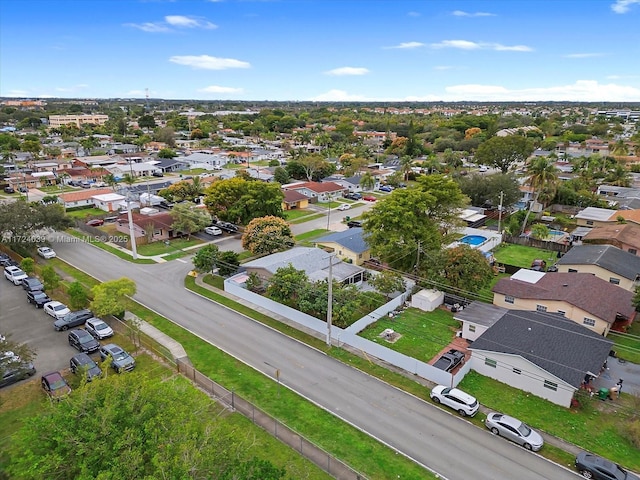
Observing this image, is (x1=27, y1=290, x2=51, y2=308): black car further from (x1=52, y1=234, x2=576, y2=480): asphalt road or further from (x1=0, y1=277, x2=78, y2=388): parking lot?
(x1=52, y1=234, x2=576, y2=480): asphalt road

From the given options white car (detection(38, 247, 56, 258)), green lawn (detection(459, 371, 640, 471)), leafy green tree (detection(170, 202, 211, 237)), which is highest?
leafy green tree (detection(170, 202, 211, 237))

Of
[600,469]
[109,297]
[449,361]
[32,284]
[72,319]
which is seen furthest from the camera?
[32,284]

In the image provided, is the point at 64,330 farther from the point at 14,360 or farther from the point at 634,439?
the point at 634,439

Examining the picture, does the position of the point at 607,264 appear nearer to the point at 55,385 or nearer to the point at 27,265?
the point at 55,385

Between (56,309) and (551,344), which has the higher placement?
(551,344)

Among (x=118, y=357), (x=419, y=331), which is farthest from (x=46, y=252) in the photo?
(x=419, y=331)

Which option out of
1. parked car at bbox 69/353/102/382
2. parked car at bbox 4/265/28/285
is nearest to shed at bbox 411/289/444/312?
parked car at bbox 69/353/102/382
